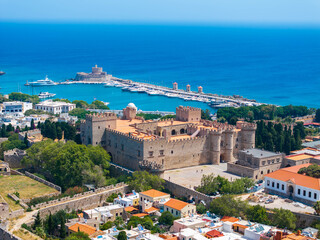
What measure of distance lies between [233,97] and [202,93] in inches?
385

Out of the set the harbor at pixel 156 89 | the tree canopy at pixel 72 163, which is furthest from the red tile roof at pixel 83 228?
the harbor at pixel 156 89

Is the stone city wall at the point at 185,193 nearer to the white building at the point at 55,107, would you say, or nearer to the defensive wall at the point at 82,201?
the defensive wall at the point at 82,201

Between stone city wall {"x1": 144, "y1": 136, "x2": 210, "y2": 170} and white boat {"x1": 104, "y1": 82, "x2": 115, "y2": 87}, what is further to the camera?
white boat {"x1": 104, "y1": 82, "x2": 115, "y2": 87}

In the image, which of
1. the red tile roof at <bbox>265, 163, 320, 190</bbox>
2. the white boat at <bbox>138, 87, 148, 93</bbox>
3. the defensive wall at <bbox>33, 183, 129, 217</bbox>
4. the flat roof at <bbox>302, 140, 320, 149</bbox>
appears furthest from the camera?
the white boat at <bbox>138, 87, 148, 93</bbox>

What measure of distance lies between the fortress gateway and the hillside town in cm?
12

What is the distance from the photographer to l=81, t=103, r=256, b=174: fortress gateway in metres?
57.9

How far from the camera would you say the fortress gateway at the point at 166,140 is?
57.9 meters

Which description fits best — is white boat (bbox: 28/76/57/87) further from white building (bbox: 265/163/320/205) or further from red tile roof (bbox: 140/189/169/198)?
white building (bbox: 265/163/320/205)

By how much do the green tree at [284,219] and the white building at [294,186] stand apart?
190 inches

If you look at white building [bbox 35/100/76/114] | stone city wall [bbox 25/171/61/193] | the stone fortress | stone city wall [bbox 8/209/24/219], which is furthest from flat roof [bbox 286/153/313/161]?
the stone fortress

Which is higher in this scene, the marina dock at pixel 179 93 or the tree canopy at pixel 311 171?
the marina dock at pixel 179 93

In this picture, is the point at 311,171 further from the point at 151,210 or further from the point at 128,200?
the point at 128,200

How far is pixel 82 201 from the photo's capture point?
50406 millimetres

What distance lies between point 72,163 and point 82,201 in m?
6.35
